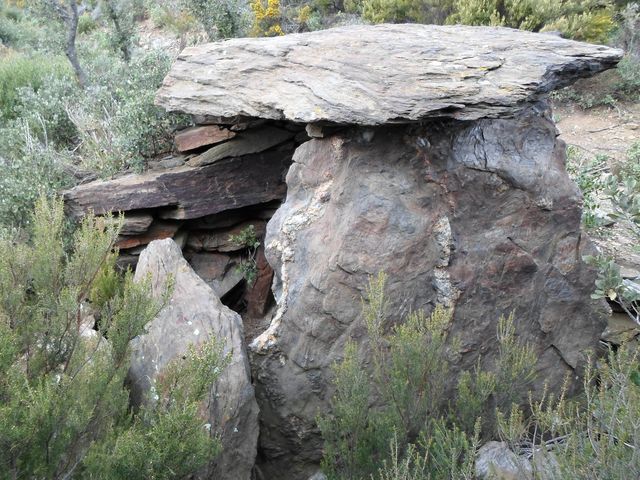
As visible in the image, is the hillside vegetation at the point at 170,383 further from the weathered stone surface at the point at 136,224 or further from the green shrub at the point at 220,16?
the green shrub at the point at 220,16

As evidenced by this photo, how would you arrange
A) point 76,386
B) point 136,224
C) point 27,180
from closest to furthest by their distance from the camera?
point 76,386 < point 136,224 < point 27,180

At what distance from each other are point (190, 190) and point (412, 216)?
1.97 metres

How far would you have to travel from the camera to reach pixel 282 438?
4.33 m

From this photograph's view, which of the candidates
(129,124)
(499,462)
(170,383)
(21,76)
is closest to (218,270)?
(129,124)

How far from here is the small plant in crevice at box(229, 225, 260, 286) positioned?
5.46 meters

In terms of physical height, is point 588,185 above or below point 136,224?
below

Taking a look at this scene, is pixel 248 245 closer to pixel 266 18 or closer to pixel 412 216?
pixel 412 216

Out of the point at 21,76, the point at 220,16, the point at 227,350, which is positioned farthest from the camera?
the point at 21,76

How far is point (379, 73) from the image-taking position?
4.23 meters

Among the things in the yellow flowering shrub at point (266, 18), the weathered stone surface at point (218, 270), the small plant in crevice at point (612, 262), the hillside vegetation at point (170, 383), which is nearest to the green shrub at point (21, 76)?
the hillside vegetation at point (170, 383)

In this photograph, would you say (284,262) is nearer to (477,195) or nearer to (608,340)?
(477,195)

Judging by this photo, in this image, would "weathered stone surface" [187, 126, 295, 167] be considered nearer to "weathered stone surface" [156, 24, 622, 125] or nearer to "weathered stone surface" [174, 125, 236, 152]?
"weathered stone surface" [174, 125, 236, 152]

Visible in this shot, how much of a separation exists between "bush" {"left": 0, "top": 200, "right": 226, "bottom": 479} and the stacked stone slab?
3.80ft

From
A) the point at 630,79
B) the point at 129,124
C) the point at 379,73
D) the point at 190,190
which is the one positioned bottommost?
the point at 630,79
